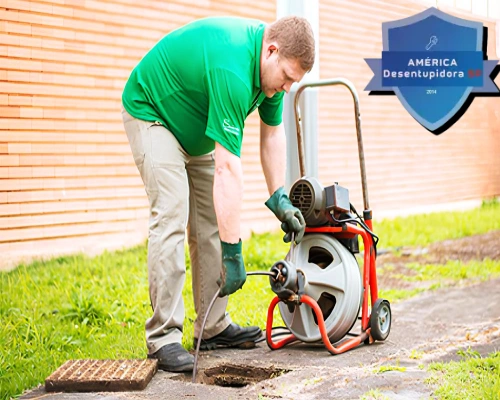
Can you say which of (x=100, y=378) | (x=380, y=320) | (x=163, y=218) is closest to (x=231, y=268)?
(x=163, y=218)

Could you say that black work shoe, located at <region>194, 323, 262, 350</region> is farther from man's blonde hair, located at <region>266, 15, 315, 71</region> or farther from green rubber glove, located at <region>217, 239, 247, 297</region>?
man's blonde hair, located at <region>266, 15, 315, 71</region>

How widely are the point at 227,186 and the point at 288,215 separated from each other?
0.45 m

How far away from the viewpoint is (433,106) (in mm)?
9516

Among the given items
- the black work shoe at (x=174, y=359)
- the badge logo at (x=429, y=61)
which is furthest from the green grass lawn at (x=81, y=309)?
the badge logo at (x=429, y=61)

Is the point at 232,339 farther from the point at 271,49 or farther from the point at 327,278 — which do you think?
the point at 271,49

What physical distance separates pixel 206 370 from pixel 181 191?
0.81m

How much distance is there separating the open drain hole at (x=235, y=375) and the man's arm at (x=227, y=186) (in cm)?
71

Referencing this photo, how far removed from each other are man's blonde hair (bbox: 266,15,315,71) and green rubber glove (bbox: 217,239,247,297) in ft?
2.68

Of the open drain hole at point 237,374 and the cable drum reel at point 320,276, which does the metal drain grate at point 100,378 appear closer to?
the open drain hole at point 237,374

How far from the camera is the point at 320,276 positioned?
3.64m

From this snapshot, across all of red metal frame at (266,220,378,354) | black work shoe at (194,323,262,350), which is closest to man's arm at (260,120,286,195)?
A: red metal frame at (266,220,378,354)

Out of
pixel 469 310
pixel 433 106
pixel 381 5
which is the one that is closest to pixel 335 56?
pixel 381 5

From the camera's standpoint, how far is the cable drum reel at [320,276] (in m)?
3.56

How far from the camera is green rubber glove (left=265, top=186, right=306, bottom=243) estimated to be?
3.48 m
